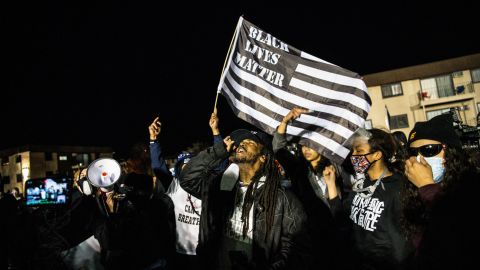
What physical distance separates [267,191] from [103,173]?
185cm

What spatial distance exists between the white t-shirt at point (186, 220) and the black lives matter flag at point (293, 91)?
1.41 m

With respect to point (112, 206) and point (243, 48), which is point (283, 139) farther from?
point (112, 206)

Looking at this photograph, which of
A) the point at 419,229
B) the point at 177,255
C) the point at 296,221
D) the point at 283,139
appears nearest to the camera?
the point at 419,229

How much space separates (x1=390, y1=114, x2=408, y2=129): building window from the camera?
93.1 ft

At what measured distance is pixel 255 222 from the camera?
10.0 ft

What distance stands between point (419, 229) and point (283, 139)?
Answer: 165cm

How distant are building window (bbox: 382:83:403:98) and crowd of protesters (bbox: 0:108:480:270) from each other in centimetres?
2737

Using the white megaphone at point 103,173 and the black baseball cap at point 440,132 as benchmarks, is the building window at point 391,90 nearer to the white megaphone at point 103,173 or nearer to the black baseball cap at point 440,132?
the black baseball cap at point 440,132

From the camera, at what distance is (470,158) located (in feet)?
8.71

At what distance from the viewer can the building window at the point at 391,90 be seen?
28.5 meters

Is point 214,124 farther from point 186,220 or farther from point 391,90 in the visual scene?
point 391,90

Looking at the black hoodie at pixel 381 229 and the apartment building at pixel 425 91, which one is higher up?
the apartment building at pixel 425 91

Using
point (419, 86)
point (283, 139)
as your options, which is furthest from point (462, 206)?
point (419, 86)

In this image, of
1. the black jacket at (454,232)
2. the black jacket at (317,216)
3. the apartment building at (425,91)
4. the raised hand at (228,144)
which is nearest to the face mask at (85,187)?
the raised hand at (228,144)
